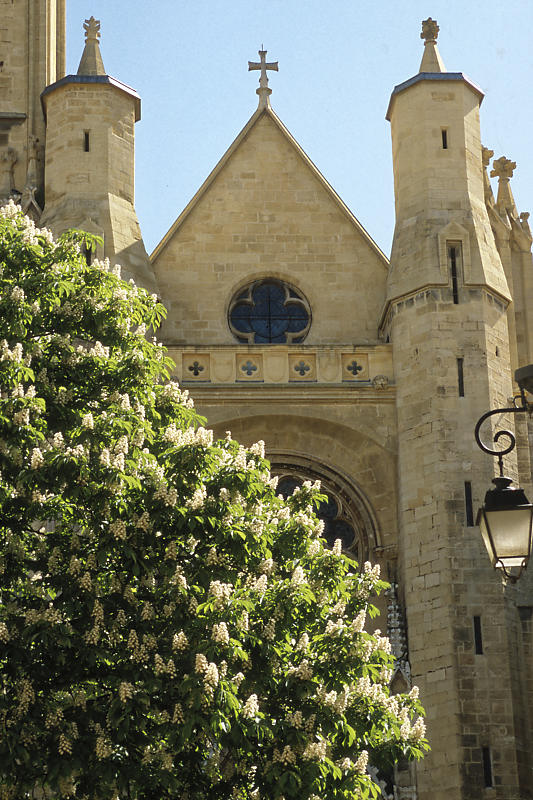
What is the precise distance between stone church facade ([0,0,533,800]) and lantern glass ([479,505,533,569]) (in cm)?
1053

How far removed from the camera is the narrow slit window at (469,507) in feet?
74.3

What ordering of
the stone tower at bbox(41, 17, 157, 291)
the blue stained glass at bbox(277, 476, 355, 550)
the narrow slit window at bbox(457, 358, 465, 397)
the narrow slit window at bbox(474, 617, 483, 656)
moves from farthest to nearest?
the stone tower at bbox(41, 17, 157, 291) → the blue stained glass at bbox(277, 476, 355, 550) → the narrow slit window at bbox(457, 358, 465, 397) → the narrow slit window at bbox(474, 617, 483, 656)

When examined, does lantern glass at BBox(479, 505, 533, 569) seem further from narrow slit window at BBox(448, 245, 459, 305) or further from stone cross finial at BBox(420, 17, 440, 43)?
stone cross finial at BBox(420, 17, 440, 43)

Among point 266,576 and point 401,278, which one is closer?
point 266,576

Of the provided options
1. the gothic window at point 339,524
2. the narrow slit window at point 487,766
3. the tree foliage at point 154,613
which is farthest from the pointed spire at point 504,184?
the tree foliage at point 154,613

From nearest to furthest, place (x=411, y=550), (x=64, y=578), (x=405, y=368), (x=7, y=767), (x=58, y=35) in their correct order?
(x=7, y=767) → (x=64, y=578) → (x=411, y=550) → (x=405, y=368) → (x=58, y=35)

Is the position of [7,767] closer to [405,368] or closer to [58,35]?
[405,368]

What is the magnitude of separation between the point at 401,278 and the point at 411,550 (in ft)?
14.4

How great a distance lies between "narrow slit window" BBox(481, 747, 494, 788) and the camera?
2119 centimetres

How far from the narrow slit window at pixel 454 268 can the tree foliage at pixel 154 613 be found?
31.3 ft

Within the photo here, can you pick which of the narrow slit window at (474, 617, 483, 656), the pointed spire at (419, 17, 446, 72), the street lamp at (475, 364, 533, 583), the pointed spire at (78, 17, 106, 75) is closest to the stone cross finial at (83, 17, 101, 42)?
the pointed spire at (78, 17, 106, 75)

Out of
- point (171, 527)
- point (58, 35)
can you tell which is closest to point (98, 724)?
point (171, 527)

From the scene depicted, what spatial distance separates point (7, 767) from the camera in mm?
13164

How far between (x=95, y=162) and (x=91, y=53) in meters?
2.30
